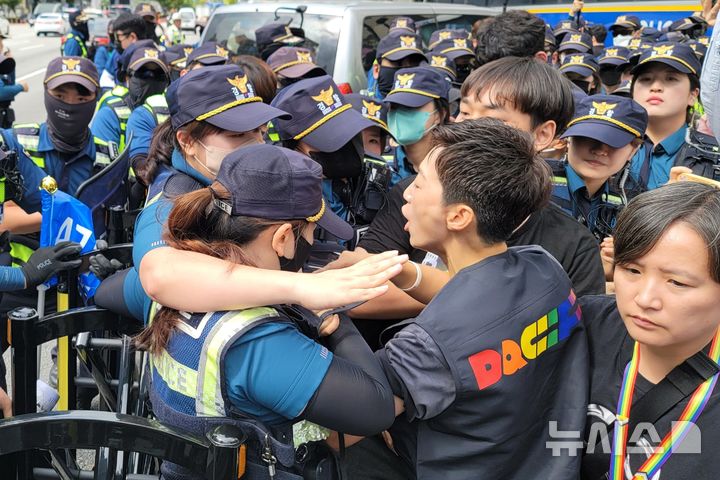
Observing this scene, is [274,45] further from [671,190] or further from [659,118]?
[671,190]

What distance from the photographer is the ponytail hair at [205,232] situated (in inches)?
68.0

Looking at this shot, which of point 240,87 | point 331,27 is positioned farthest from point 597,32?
point 240,87

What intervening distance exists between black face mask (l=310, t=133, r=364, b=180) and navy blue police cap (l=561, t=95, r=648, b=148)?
836 millimetres

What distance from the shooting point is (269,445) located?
1.64m

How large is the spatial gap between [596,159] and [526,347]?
62.1 inches

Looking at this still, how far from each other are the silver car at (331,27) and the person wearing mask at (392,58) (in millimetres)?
346

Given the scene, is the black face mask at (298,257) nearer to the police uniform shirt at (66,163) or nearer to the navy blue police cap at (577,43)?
the police uniform shirt at (66,163)

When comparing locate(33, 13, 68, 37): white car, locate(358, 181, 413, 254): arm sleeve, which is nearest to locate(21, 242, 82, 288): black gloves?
locate(358, 181, 413, 254): arm sleeve

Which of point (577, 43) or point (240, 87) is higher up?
point (240, 87)

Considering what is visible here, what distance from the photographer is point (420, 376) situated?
1.63 meters

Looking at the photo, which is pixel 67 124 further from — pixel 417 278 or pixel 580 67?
pixel 580 67

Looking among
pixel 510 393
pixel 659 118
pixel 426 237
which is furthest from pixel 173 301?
pixel 659 118

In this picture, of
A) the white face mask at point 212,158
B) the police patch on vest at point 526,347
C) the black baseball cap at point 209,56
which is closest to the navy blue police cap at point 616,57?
the black baseball cap at point 209,56

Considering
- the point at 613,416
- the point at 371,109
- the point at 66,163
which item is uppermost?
the point at 613,416
